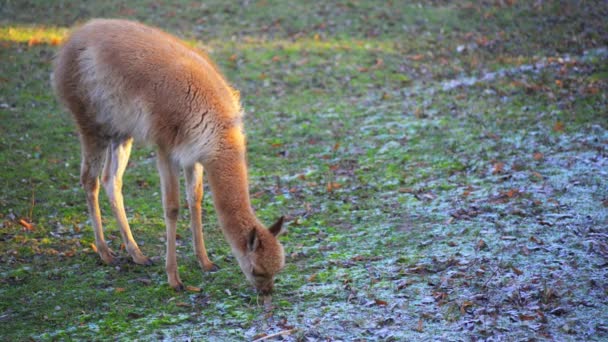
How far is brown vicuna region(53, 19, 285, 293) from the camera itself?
6.07m

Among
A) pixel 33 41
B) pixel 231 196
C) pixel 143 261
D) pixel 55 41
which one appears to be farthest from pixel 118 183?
pixel 33 41

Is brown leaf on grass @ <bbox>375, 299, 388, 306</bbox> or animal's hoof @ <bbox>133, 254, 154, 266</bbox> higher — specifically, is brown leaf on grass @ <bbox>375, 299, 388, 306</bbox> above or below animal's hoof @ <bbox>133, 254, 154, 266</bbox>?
below

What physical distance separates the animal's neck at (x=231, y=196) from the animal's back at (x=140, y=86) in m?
0.31

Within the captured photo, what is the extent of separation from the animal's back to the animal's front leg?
0.22m

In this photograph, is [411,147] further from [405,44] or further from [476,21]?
[476,21]

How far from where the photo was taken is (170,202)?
21.8ft

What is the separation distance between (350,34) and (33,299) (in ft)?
40.0

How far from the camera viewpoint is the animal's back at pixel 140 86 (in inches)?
251

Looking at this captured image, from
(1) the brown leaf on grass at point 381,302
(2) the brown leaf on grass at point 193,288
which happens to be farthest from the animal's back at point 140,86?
(1) the brown leaf on grass at point 381,302

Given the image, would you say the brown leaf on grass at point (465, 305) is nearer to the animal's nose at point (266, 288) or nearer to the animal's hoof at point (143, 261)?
the animal's nose at point (266, 288)

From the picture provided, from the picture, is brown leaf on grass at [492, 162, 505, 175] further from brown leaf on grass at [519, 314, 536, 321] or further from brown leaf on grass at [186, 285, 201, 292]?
brown leaf on grass at [186, 285, 201, 292]

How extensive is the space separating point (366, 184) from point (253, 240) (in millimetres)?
3834

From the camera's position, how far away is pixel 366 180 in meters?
9.49

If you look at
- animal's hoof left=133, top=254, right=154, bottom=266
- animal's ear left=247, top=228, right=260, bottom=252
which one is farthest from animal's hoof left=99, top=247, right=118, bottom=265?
animal's ear left=247, top=228, right=260, bottom=252
